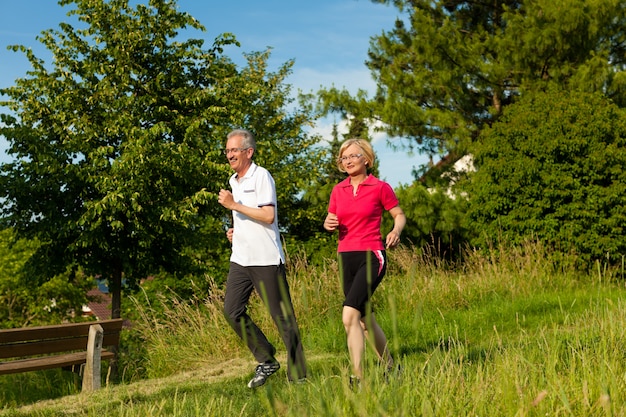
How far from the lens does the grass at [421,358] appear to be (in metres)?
3.25

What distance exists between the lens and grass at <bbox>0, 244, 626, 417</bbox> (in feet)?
10.7

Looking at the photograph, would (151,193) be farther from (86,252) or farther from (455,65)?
(455,65)

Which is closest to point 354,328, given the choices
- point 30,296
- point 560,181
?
point 560,181

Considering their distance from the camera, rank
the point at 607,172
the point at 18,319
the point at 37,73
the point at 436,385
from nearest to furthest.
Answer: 1. the point at 436,385
2. the point at 607,172
3. the point at 37,73
4. the point at 18,319

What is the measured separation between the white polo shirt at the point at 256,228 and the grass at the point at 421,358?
0.87 meters

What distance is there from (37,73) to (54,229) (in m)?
4.43

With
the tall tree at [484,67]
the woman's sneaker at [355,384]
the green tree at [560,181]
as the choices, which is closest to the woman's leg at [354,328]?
the woman's sneaker at [355,384]

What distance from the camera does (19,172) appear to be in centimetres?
1585

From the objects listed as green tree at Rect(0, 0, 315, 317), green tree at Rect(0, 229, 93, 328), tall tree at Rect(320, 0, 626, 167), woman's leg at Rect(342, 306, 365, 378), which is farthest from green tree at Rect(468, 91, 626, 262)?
green tree at Rect(0, 229, 93, 328)

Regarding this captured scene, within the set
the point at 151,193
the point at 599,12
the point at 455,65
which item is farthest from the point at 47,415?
the point at 599,12

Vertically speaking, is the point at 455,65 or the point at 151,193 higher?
the point at 455,65

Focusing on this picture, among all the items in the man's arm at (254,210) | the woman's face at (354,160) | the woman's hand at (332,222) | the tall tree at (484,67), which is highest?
the tall tree at (484,67)

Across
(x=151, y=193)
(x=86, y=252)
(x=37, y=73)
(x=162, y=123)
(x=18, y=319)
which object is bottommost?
(x=18, y=319)

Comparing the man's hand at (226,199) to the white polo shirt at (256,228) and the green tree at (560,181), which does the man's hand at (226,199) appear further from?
the green tree at (560,181)
